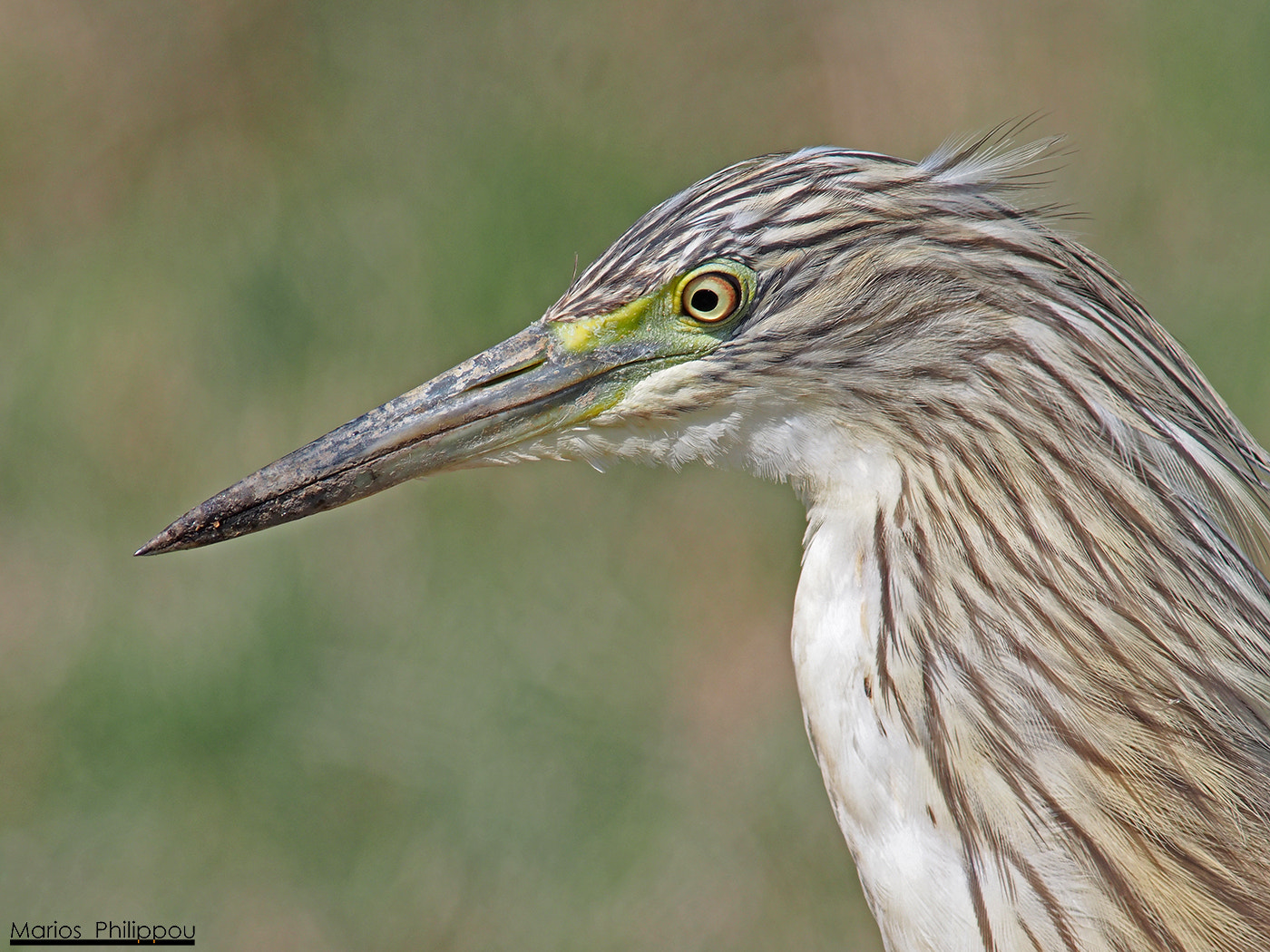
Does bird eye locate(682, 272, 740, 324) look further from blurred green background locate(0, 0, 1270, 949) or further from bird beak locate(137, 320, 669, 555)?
blurred green background locate(0, 0, 1270, 949)

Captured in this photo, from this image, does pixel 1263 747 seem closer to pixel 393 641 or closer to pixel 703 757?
pixel 703 757

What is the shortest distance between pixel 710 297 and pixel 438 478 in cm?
332

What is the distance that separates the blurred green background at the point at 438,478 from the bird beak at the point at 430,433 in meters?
2.21

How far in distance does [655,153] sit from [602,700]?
2.55m

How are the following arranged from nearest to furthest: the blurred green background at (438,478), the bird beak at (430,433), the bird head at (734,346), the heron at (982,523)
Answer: the heron at (982,523), the bird head at (734,346), the bird beak at (430,433), the blurred green background at (438,478)

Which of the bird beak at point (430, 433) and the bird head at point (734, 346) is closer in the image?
the bird head at point (734, 346)

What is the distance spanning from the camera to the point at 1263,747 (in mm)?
1915

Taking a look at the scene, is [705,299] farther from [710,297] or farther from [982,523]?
[982,523]

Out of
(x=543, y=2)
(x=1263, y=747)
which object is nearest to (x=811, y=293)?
(x=1263, y=747)

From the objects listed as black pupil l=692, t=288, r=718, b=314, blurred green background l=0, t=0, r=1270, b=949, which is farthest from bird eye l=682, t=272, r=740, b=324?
blurred green background l=0, t=0, r=1270, b=949

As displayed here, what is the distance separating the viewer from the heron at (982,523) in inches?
74.4

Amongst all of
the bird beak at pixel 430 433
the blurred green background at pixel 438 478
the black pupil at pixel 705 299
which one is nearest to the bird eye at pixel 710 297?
the black pupil at pixel 705 299

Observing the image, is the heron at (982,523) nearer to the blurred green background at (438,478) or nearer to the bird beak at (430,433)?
the bird beak at (430,433)

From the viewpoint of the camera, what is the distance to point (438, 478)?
5293 mm
